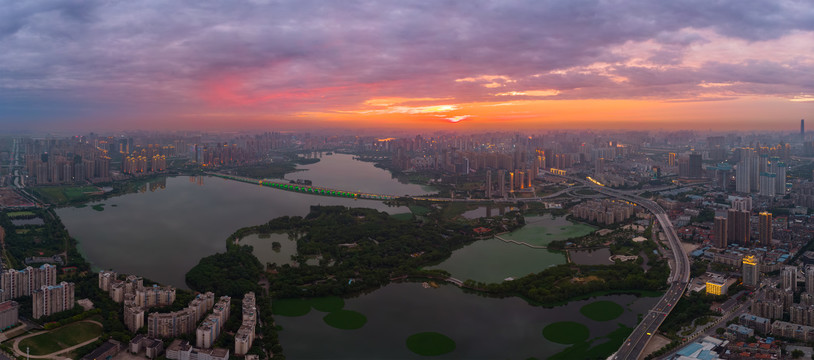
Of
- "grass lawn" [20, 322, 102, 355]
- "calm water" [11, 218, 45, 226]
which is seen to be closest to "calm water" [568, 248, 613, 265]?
"grass lawn" [20, 322, 102, 355]

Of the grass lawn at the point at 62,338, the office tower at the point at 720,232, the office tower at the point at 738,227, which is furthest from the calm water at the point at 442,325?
the office tower at the point at 738,227

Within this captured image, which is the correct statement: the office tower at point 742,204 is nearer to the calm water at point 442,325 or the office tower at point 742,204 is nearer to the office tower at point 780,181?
the office tower at point 780,181

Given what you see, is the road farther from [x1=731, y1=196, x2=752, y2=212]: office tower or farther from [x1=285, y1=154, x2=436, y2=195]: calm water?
[x1=285, y1=154, x2=436, y2=195]: calm water

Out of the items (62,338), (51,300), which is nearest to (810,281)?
(62,338)

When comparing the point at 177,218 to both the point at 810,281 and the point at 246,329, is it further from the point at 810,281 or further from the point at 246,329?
the point at 810,281

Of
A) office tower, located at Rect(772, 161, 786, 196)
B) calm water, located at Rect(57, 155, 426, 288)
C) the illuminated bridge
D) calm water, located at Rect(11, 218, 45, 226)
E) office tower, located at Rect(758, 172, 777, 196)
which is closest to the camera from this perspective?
calm water, located at Rect(57, 155, 426, 288)

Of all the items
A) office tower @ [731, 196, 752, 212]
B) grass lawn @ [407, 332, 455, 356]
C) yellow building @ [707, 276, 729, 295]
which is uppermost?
office tower @ [731, 196, 752, 212]

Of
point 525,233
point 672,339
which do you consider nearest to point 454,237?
point 525,233
